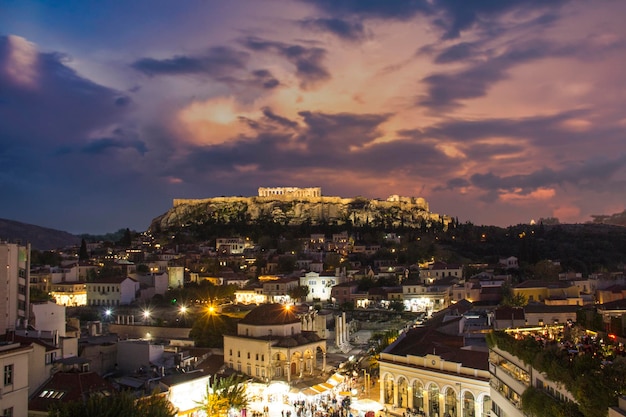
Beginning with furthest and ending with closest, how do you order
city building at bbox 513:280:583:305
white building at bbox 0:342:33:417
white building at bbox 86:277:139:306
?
white building at bbox 86:277:139:306, city building at bbox 513:280:583:305, white building at bbox 0:342:33:417

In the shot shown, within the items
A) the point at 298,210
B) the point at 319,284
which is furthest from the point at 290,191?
the point at 319,284

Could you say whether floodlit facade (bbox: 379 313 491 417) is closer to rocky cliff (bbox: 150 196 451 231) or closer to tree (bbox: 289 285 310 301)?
tree (bbox: 289 285 310 301)

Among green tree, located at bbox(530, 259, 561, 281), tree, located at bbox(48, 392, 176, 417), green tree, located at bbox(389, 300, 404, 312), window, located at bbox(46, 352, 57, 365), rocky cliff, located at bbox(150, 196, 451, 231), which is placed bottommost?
green tree, located at bbox(389, 300, 404, 312)

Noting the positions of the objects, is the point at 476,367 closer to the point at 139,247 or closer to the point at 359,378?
the point at 359,378

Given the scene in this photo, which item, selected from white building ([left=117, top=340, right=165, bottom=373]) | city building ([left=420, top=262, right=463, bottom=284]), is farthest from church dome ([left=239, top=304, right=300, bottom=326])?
city building ([left=420, top=262, right=463, bottom=284])

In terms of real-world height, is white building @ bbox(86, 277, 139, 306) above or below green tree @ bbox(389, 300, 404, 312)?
above

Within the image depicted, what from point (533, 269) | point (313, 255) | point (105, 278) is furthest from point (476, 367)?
point (313, 255)
